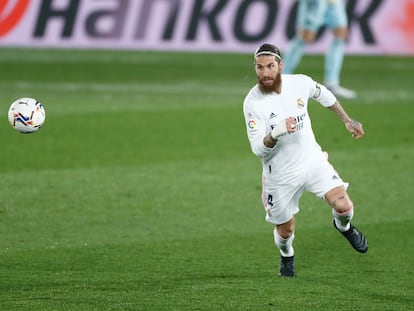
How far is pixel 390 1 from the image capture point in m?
23.1

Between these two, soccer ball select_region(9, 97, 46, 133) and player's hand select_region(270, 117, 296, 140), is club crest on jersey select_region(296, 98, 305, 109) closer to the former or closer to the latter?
player's hand select_region(270, 117, 296, 140)

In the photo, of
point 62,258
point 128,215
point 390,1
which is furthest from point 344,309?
point 390,1

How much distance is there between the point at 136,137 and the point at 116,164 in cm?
201

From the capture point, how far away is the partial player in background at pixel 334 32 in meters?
19.4

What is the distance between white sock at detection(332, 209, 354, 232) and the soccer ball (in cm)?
277

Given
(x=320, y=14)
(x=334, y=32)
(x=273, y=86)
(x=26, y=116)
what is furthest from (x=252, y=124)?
(x=334, y=32)

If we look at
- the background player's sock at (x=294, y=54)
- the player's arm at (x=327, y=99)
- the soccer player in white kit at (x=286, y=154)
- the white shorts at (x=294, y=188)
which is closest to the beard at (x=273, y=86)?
the soccer player in white kit at (x=286, y=154)

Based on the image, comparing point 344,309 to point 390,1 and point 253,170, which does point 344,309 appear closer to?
point 253,170

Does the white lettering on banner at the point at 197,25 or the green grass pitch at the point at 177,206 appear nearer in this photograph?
the green grass pitch at the point at 177,206

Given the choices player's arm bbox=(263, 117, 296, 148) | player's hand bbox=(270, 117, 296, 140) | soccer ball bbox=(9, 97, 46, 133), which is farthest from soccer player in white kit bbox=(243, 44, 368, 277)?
soccer ball bbox=(9, 97, 46, 133)

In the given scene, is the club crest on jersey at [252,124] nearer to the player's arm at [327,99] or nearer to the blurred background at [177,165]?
the player's arm at [327,99]

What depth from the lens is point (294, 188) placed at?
8.77 m

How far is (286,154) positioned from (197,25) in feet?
48.6

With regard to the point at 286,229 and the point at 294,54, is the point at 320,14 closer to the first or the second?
the point at 294,54
